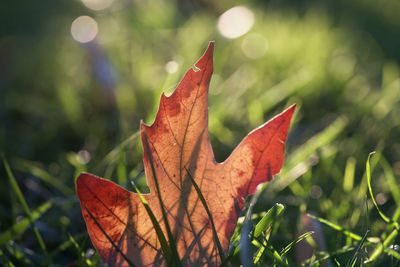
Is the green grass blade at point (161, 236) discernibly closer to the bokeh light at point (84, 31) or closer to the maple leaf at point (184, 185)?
the maple leaf at point (184, 185)

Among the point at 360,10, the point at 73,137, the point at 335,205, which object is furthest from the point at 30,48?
the point at 360,10

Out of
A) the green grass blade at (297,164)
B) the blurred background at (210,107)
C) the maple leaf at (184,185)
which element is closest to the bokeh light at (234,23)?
the blurred background at (210,107)

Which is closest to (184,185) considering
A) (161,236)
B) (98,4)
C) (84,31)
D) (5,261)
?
(161,236)

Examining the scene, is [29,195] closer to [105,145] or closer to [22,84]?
[105,145]

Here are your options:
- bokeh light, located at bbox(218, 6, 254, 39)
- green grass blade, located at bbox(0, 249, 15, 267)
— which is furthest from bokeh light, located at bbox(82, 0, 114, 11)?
green grass blade, located at bbox(0, 249, 15, 267)

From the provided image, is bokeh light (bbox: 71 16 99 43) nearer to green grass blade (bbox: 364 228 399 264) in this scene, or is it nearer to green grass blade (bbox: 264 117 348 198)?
green grass blade (bbox: 264 117 348 198)

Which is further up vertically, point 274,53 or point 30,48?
point 30,48

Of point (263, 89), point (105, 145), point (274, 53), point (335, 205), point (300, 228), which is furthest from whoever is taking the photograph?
point (274, 53)
